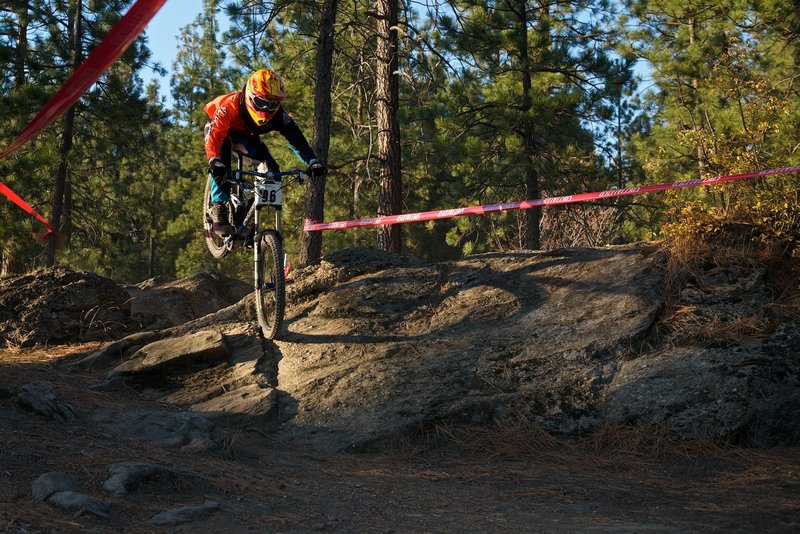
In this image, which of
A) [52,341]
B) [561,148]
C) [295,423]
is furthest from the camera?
[561,148]

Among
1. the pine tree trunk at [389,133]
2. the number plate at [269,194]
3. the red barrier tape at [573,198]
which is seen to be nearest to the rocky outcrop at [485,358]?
the red barrier tape at [573,198]

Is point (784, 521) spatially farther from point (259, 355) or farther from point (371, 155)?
point (371, 155)

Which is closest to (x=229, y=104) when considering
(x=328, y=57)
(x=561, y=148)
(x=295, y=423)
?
(x=295, y=423)

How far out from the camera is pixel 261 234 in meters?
6.46

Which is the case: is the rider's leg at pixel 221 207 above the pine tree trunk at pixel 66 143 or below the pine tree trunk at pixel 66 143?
below

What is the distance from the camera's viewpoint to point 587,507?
146 inches

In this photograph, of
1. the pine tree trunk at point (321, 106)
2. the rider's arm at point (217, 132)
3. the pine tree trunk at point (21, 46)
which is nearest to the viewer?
the rider's arm at point (217, 132)

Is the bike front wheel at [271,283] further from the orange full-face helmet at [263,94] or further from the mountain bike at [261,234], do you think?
the orange full-face helmet at [263,94]

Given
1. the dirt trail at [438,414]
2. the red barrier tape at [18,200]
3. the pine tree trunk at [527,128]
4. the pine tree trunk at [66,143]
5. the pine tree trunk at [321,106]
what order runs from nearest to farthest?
the dirt trail at [438,414] < the red barrier tape at [18,200] < the pine tree trunk at [321,106] < the pine tree trunk at [527,128] < the pine tree trunk at [66,143]

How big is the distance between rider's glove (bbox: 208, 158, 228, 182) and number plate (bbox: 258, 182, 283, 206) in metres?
0.34

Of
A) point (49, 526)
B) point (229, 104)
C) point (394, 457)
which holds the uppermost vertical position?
point (229, 104)

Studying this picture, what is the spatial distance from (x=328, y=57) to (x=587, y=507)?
7718 mm

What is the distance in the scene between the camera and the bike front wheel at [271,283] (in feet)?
19.7

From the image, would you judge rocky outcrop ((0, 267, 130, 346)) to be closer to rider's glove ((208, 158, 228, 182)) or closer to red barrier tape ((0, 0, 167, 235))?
rider's glove ((208, 158, 228, 182))
